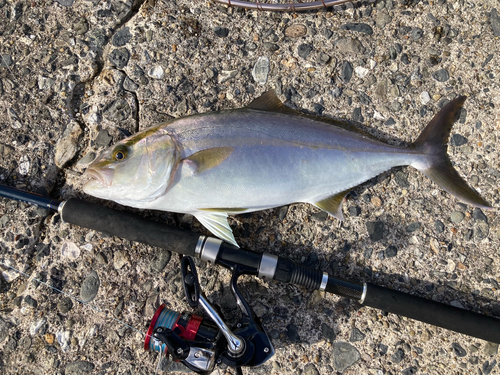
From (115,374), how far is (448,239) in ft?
8.00

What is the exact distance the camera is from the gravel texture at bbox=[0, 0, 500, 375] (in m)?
2.24

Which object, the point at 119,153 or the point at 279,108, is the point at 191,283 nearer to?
the point at 119,153

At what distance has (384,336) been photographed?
2230 millimetres

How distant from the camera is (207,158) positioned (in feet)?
6.75

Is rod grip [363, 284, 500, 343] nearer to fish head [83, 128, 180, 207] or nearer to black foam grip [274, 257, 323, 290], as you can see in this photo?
black foam grip [274, 257, 323, 290]

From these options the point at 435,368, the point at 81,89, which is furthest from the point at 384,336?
the point at 81,89

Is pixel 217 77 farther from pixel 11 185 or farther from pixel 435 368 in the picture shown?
pixel 435 368

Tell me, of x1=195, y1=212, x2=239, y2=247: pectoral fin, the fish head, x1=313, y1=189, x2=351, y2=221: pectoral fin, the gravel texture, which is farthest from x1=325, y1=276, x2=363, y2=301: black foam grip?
the fish head

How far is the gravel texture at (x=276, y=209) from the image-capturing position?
→ 2.24m

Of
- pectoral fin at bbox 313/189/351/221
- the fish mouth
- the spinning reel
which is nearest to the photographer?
the spinning reel

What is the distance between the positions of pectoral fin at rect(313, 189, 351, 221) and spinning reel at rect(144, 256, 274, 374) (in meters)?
0.66

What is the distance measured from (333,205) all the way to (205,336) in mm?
1154

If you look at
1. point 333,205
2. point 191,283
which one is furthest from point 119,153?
point 333,205

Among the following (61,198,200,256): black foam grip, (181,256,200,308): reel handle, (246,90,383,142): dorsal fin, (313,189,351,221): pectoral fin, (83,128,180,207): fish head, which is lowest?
(181,256,200,308): reel handle
